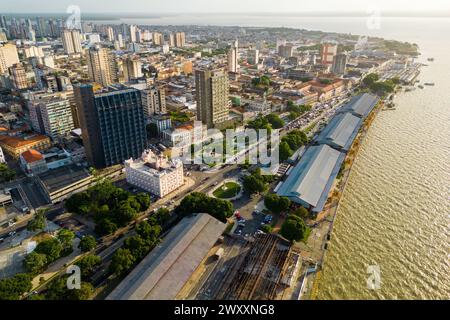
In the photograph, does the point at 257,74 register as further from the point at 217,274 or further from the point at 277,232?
the point at 217,274

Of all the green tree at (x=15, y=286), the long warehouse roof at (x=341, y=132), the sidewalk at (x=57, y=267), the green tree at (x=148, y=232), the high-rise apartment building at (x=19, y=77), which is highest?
the high-rise apartment building at (x=19, y=77)

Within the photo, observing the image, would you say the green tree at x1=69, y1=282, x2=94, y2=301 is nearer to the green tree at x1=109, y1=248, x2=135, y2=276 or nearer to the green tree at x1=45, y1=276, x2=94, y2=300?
the green tree at x1=45, y1=276, x2=94, y2=300

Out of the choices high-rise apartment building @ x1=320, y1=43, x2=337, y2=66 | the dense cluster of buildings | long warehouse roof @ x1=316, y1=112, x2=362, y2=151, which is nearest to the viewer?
the dense cluster of buildings

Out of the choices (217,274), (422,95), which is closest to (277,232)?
(217,274)

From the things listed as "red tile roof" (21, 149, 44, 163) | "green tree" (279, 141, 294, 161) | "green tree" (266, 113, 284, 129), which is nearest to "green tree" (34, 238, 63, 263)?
"red tile roof" (21, 149, 44, 163)

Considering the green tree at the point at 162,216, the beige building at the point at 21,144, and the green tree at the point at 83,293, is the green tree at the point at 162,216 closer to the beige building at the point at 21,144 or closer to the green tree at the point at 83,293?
the green tree at the point at 83,293

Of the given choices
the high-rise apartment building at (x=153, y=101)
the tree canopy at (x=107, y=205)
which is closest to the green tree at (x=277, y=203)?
the tree canopy at (x=107, y=205)

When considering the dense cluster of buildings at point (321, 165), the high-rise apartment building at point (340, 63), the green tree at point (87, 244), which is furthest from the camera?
the high-rise apartment building at point (340, 63)

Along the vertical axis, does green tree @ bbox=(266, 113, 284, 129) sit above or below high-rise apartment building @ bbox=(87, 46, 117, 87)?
below
